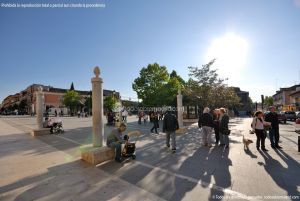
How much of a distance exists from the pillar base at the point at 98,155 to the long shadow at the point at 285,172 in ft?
15.6

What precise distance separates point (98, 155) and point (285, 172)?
535 cm

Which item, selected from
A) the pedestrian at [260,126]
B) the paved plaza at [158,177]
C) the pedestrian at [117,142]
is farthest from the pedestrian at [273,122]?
the pedestrian at [117,142]

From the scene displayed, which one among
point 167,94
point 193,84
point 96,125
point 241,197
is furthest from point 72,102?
point 241,197

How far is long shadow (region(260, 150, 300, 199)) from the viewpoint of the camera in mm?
4659

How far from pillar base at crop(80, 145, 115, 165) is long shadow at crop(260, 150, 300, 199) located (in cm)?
475

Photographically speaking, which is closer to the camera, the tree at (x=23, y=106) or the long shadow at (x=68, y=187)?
the long shadow at (x=68, y=187)

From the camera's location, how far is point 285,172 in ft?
18.7

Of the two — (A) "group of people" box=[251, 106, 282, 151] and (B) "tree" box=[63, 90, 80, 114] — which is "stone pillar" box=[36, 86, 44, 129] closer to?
(A) "group of people" box=[251, 106, 282, 151]

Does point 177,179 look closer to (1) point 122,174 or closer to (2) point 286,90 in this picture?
(1) point 122,174

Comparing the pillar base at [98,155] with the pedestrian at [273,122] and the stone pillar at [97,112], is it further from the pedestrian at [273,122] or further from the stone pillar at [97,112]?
the pedestrian at [273,122]

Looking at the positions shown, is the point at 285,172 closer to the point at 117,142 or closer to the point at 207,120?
the point at 207,120

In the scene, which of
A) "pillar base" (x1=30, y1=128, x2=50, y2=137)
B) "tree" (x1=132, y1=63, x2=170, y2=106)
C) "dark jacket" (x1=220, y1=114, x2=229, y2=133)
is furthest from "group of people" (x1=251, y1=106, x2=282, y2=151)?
"tree" (x1=132, y1=63, x2=170, y2=106)

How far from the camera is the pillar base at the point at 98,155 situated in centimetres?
680

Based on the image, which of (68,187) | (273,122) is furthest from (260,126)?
(68,187)
